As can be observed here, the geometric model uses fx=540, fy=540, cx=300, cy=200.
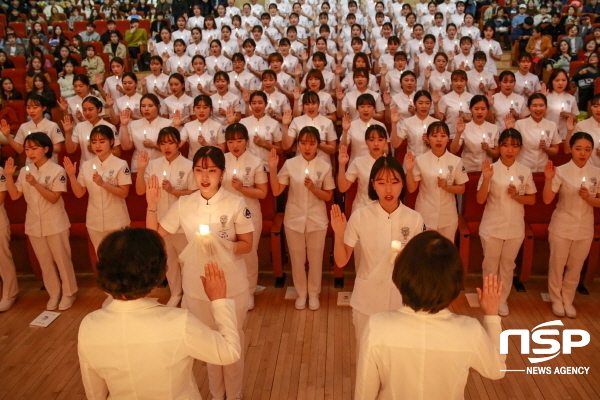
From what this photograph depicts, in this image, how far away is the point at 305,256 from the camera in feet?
12.5

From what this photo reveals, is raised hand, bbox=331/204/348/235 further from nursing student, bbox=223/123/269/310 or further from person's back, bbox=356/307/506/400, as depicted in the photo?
nursing student, bbox=223/123/269/310

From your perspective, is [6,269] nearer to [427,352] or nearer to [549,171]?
[427,352]

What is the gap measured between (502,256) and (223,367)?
2.01 meters

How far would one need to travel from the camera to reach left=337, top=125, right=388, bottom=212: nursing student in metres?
3.42

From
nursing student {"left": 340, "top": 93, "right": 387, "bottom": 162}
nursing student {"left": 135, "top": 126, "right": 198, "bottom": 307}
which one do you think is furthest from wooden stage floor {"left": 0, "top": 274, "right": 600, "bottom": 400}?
nursing student {"left": 340, "top": 93, "right": 387, "bottom": 162}

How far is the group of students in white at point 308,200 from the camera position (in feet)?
5.07

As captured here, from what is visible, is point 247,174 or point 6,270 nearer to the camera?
point 247,174

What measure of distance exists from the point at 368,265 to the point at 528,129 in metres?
2.50

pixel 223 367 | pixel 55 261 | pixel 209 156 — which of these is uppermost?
pixel 209 156

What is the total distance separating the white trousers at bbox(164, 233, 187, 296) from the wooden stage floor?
6.9 inches

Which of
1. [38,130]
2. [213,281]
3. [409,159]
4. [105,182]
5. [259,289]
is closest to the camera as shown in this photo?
[213,281]

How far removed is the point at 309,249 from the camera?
3736mm

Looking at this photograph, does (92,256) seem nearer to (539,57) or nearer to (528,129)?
(528,129)

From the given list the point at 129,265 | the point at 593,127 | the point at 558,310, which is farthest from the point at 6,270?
the point at 593,127
